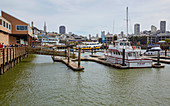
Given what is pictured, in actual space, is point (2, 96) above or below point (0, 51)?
below

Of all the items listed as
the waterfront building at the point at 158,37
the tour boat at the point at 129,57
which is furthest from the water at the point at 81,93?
the waterfront building at the point at 158,37

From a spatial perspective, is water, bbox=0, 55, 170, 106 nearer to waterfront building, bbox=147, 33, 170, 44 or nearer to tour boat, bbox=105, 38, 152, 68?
tour boat, bbox=105, 38, 152, 68

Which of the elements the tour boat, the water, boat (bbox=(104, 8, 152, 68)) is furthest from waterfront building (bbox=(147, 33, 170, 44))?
the water

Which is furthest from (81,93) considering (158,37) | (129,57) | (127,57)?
(158,37)

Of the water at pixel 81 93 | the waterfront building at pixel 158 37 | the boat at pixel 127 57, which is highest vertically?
the waterfront building at pixel 158 37

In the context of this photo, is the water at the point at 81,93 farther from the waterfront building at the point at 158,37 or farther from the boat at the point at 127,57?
the waterfront building at the point at 158,37

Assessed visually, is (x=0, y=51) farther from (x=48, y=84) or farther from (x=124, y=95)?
(x=124, y=95)

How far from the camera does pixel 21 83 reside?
19.0 metres

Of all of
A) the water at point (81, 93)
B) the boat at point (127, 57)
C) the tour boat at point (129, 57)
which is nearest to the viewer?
the water at point (81, 93)

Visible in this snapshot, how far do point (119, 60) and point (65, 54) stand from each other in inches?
606

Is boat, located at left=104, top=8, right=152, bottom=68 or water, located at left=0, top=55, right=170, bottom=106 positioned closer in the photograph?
water, located at left=0, top=55, right=170, bottom=106

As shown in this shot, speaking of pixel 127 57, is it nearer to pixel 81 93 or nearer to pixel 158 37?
pixel 81 93

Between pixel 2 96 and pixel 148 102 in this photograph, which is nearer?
pixel 148 102

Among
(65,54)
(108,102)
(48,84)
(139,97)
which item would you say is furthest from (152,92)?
(65,54)
